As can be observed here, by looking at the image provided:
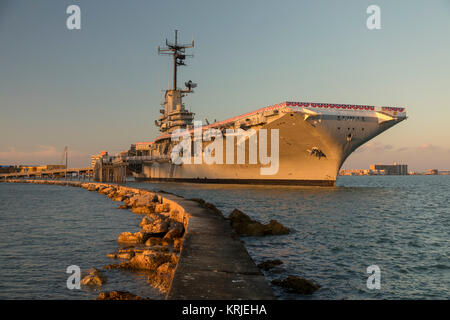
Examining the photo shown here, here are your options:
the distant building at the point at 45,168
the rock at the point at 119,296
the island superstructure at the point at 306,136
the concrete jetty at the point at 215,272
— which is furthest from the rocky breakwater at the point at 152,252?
the distant building at the point at 45,168

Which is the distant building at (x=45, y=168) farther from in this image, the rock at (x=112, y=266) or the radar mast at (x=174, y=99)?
the rock at (x=112, y=266)

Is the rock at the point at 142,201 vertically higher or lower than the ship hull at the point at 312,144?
lower

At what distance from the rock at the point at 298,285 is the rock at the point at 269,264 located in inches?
52.4

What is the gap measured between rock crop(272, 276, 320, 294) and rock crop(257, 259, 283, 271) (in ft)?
4.36

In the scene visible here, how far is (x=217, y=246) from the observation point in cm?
939

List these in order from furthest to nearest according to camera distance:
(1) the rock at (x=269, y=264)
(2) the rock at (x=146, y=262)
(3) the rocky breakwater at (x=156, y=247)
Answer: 1. (1) the rock at (x=269, y=264)
2. (2) the rock at (x=146, y=262)
3. (3) the rocky breakwater at (x=156, y=247)

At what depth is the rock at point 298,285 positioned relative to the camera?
714 cm

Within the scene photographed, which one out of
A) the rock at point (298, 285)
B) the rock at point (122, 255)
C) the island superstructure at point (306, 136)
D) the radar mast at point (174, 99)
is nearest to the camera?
the rock at point (298, 285)

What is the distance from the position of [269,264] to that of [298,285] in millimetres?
1853

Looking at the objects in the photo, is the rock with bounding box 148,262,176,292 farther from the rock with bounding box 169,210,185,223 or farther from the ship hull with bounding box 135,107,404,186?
the ship hull with bounding box 135,107,404,186

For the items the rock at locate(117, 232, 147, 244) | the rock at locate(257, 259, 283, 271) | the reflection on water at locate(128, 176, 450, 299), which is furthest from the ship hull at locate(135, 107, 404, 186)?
the rock at locate(257, 259, 283, 271)

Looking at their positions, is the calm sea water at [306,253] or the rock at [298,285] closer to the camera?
the rock at [298,285]

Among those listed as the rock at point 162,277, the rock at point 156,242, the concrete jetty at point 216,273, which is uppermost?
the concrete jetty at point 216,273

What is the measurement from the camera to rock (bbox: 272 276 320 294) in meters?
7.14
